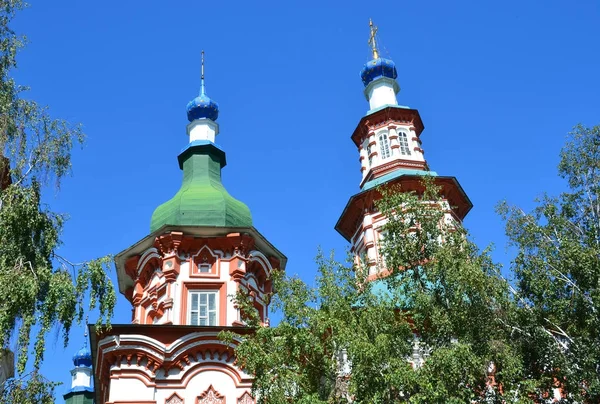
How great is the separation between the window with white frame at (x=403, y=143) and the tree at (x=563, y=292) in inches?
461

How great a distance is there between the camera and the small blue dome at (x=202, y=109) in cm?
2719

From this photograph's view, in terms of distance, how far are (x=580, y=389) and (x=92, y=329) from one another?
38.1 ft

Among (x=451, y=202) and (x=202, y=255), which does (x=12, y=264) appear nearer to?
(x=202, y=255)

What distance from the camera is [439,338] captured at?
12.8 meters

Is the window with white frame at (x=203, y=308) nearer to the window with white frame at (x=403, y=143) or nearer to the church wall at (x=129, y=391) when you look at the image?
the church wall at (x=129, y=391)

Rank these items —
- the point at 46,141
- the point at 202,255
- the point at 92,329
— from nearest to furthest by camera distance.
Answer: the point at 46,141
the point at 92,329
the point at 202,255

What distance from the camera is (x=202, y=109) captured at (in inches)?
1072

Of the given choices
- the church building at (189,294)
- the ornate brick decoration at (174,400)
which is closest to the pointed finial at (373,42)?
the church building at (189,294)

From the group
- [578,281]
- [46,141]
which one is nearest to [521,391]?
[578,281]

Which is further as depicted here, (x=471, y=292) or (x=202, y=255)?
(x=202, y=255)

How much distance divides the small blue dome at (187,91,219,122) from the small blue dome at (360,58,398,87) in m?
6.25

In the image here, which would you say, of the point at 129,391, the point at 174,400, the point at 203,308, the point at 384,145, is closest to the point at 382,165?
the point at 384,145

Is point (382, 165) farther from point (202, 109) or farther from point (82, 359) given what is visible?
point (82, 359)

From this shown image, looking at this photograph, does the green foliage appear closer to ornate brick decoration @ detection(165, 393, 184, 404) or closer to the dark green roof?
ornate brick decoration @ detection(165, 393, 184, 404)
